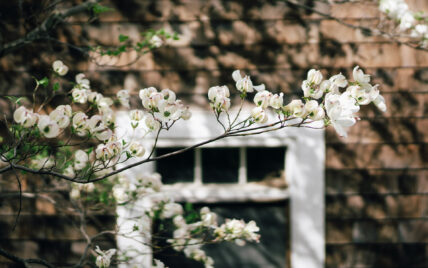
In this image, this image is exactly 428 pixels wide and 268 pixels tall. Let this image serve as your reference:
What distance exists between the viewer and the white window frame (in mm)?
2285

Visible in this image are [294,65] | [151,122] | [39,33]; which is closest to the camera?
[151,122]

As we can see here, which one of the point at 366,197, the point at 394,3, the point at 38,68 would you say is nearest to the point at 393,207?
the point at 366,197

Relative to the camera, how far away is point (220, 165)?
2443 mm

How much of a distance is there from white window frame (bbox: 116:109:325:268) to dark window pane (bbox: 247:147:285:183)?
0.25ft

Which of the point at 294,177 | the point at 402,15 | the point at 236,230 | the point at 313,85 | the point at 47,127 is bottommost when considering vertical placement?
the point at 236,230

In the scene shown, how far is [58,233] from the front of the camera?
237 centimetres

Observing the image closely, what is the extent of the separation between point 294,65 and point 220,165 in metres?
0.74

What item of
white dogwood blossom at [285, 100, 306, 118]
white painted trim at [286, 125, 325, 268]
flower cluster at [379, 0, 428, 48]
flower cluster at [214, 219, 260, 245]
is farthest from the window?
white dogwood blossom at [285, 100, 306, 118]

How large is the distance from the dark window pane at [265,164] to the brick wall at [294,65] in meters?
0.29

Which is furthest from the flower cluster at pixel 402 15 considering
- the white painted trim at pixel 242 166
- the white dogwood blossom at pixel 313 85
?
the white dogwood blossom at pixel 313 85

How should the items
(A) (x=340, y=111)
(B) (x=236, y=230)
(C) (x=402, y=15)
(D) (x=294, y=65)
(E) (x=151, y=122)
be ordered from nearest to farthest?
1. (A) (x=340, y=111)
2. (E) (x=151, y=122)
3. (B) (x=236, y=230)
4. (C) (x=402, y=15)
5. (D) (x=294, y=65)

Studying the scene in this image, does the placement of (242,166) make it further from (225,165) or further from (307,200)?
(307,200)

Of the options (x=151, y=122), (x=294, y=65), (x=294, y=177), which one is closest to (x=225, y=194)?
(x=294, y=177)

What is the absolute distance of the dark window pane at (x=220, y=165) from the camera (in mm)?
2434
